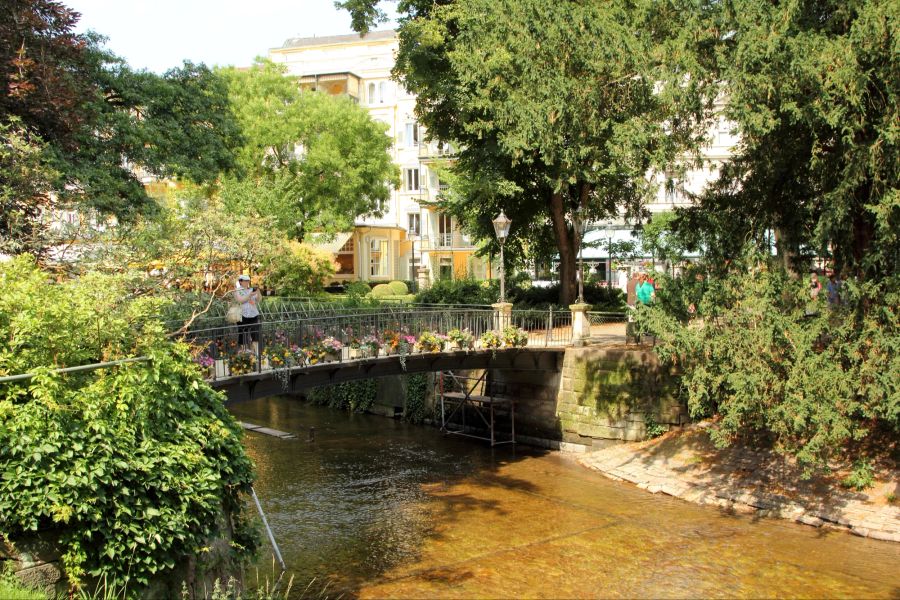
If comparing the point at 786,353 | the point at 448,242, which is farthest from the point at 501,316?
the point at 448,242

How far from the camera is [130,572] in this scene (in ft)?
28.9

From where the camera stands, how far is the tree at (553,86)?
16.5m

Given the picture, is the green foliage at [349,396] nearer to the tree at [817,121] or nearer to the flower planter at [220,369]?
the flower planter at [220,369]

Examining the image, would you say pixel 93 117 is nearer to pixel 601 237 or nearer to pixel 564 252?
pixel 564 252

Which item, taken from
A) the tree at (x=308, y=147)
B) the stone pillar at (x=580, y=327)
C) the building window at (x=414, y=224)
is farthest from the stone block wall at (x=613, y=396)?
the building window at (x=414, y=224)

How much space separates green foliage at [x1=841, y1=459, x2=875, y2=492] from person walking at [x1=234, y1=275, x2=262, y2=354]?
37.2 ft

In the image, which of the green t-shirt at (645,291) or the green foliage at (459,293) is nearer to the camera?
the green t-shirt at (645,291)

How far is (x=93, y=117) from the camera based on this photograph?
747 inches

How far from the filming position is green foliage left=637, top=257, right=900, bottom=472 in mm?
14719

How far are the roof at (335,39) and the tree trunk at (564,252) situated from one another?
3683 cm

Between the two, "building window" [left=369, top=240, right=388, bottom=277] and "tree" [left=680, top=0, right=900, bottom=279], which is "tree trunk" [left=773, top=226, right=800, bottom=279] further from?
"building window" [left=369, top=240, right=388, bottom=277]

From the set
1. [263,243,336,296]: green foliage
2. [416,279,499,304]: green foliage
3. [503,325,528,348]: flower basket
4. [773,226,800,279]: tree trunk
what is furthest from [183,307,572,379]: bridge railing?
[263,243,336,296]: green foliage

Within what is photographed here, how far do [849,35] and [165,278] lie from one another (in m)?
13.4

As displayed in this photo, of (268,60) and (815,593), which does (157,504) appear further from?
(268,60)
